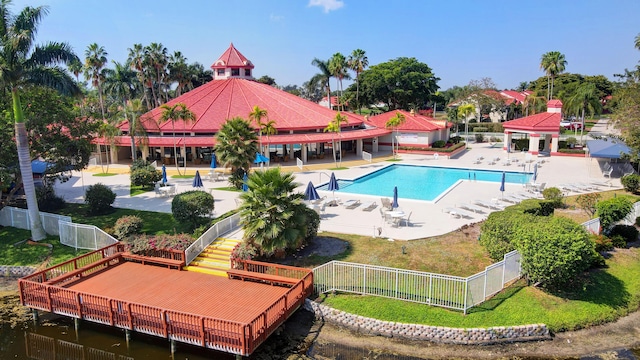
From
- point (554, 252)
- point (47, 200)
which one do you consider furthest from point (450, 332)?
point (47, 200)

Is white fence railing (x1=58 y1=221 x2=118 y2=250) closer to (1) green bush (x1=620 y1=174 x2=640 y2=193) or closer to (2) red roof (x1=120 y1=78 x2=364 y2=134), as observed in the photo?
(2) red roof (x1=120 y1=78 x2=364 y2=134)

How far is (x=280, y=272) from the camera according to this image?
14.7m

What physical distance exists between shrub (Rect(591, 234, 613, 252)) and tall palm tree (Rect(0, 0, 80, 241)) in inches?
857

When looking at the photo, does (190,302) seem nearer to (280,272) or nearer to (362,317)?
(280,272)

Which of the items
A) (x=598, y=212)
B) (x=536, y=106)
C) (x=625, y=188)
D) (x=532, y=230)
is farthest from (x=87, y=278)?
(x=536, y=106)

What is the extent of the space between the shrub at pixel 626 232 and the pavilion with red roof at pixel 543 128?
23.6 metres

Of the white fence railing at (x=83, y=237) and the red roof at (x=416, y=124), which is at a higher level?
the red roof at (x=416, y=124)

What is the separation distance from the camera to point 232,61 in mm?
46031

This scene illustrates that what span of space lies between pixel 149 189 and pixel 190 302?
647 inches

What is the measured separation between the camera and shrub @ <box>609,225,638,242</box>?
17.9 m

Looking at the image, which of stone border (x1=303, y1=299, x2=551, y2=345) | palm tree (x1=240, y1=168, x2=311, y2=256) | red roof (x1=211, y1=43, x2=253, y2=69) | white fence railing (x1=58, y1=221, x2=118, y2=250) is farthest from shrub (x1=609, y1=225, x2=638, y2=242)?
red roof (x1=211, y1=43, x2=253, y2=69)

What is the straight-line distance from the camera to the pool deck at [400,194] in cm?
1934

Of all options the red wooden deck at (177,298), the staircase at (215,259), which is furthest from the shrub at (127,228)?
the staircase at (215,259)

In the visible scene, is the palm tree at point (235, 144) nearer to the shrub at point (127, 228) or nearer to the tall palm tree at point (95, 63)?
the shrub at point (127, 228)
